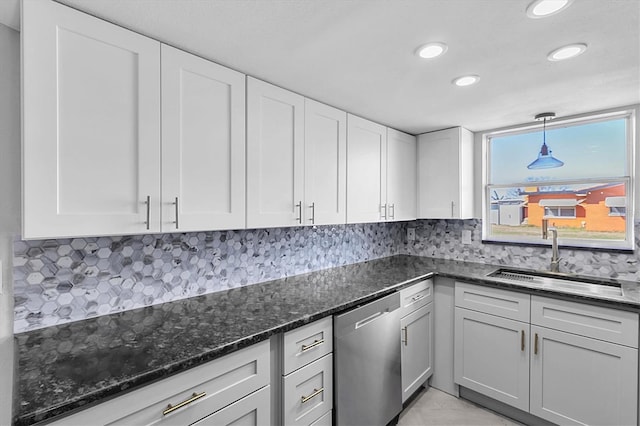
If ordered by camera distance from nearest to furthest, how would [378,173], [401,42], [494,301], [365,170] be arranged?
[401,42] < [494,301] < [365,170] < [378,173]

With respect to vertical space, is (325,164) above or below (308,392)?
above

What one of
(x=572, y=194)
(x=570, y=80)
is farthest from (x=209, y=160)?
(x=572, y=194)

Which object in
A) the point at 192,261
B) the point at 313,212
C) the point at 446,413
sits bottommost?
the point at 446,413

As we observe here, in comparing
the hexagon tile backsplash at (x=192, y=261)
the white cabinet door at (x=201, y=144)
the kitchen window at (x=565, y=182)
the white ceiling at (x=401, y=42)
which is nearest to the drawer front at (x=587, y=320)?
the hexagon tile backsplash at (x=192, y=261)

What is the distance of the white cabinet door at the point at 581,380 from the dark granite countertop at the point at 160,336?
29 cm

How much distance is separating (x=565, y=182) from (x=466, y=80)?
1.47 metres

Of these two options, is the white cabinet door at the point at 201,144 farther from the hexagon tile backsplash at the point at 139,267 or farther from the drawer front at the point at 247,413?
the drawer front at the point at 247,413

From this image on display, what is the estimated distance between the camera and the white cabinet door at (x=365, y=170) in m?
2.33

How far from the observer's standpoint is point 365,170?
8.07ft

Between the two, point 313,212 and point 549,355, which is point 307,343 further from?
point 549,355

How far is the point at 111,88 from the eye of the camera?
1.21 meters

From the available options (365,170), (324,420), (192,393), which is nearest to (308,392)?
(324,420)

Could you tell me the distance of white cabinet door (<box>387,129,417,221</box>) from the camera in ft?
8.93

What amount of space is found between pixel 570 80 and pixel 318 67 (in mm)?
1417
